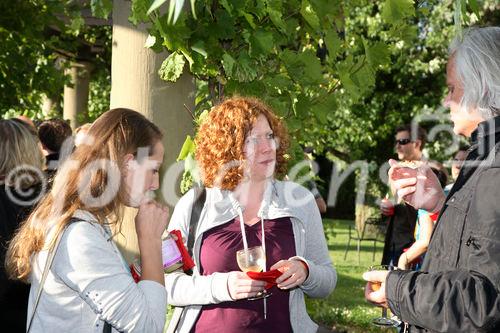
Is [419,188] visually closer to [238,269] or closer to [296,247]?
[296,247]

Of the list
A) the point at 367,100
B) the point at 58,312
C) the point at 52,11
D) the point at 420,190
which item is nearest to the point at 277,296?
the point at 420,190

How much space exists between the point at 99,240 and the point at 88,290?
164mm

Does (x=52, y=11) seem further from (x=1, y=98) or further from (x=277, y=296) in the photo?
(x=277, y=296)

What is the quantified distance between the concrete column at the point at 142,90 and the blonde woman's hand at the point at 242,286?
38.2 inches

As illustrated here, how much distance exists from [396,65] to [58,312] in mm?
16030

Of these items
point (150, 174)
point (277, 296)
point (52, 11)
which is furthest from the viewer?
point (52, 11)

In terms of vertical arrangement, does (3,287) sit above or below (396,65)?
below

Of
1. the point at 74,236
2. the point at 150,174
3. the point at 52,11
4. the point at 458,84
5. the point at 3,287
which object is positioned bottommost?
the point at 3,287

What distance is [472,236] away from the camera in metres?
2.25

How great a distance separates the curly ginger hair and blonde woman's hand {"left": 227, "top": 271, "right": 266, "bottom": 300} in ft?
1.79

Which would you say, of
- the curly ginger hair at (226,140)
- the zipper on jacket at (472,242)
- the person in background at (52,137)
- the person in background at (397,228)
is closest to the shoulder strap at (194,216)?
the curly ginger hair at (226,140)

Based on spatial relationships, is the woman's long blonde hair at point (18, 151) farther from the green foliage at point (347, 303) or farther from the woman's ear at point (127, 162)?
the green foliage at point (347, 303)

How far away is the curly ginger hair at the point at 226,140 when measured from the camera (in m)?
3.56

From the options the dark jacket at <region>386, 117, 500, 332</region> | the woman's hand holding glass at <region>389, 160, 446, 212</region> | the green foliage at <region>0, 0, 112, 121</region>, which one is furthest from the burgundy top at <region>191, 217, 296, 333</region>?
the green foliage at <region>0, 0, 112, 121</region>
